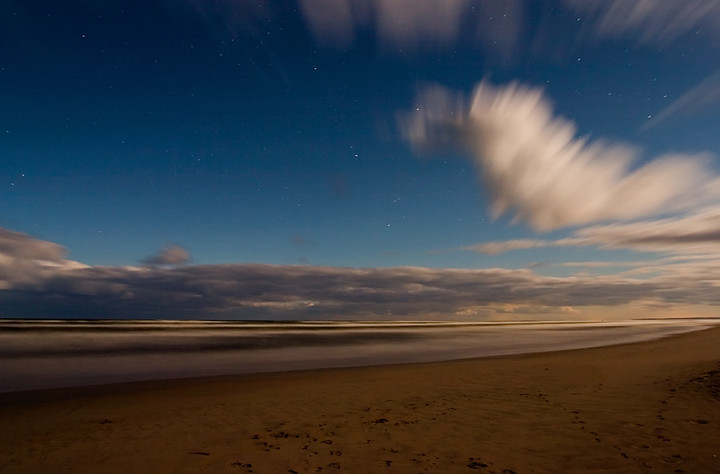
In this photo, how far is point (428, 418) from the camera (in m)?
11.3

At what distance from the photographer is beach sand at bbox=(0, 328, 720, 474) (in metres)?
8.08

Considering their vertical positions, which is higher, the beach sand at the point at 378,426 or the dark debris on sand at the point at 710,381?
the dark debris on sand at the point at 710,381

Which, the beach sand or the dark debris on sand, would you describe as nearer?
the beach sand

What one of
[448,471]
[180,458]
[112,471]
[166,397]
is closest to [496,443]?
[448,471]

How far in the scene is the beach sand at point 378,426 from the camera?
8078 millimetres

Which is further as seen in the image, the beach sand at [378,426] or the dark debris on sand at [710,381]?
the dark debris on sand at [710,381]

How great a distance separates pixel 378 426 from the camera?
1060 cm

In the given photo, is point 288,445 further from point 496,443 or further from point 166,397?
point 166,397

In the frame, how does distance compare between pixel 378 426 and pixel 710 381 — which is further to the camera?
pixel 710 381

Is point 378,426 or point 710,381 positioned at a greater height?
point 710,381

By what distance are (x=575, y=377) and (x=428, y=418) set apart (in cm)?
984

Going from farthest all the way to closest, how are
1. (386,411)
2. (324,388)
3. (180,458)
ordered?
(324,388) < (386,411) < (180,458)

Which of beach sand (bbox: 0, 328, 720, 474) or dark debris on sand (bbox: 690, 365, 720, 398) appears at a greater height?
dark debris on sand (bbox: 690, 365, 720, 398)

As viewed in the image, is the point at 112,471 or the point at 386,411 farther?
the point at 386,411
